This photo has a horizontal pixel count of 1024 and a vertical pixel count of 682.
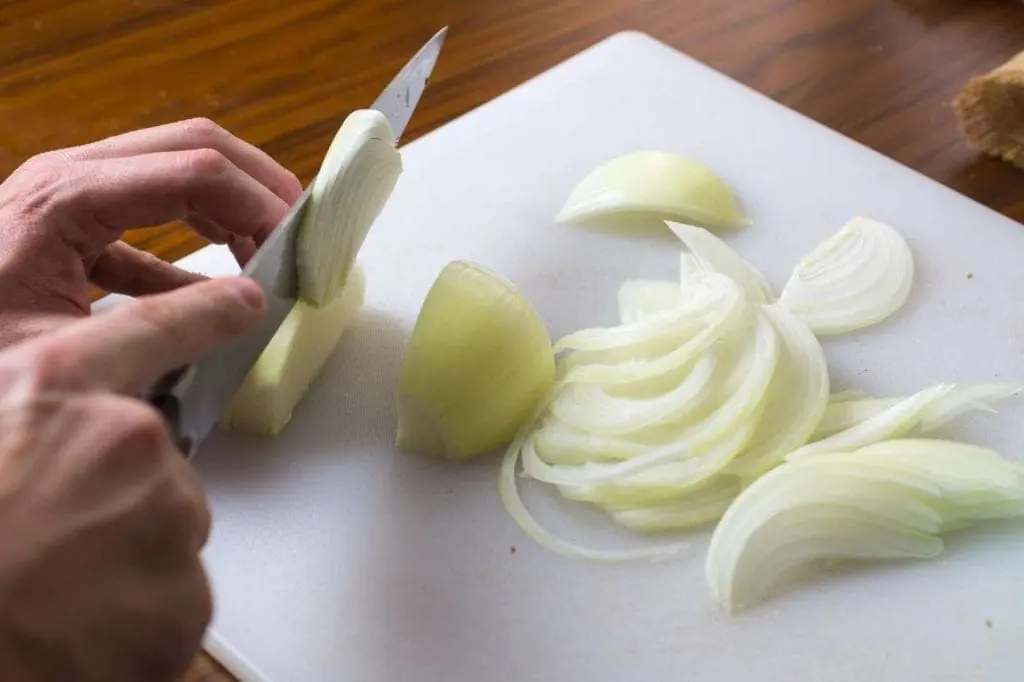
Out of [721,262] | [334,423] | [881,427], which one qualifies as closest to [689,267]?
[721,262]

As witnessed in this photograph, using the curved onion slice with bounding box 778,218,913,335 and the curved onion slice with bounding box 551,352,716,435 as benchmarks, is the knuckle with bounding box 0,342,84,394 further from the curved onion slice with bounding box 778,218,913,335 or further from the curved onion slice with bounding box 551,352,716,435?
the curved onion slice with bounding box 778,218,913,335

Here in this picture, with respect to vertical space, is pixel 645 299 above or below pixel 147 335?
below

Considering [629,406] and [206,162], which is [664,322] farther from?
[206,162]

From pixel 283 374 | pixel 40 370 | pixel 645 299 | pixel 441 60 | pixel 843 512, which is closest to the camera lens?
pixel 40 370

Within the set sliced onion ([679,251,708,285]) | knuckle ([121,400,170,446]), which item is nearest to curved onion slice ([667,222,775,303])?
sliced onion ([679,251,708,285])

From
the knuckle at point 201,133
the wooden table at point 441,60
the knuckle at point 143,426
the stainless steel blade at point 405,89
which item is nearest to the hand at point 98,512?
the knuckle at point 143,426

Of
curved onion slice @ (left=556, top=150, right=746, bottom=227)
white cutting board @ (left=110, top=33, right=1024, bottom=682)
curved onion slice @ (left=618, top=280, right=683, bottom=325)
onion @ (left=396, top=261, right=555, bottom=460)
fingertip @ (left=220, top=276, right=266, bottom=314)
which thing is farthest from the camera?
curved onion slice @ (left=556, top=150, right=746, bottom=227)
